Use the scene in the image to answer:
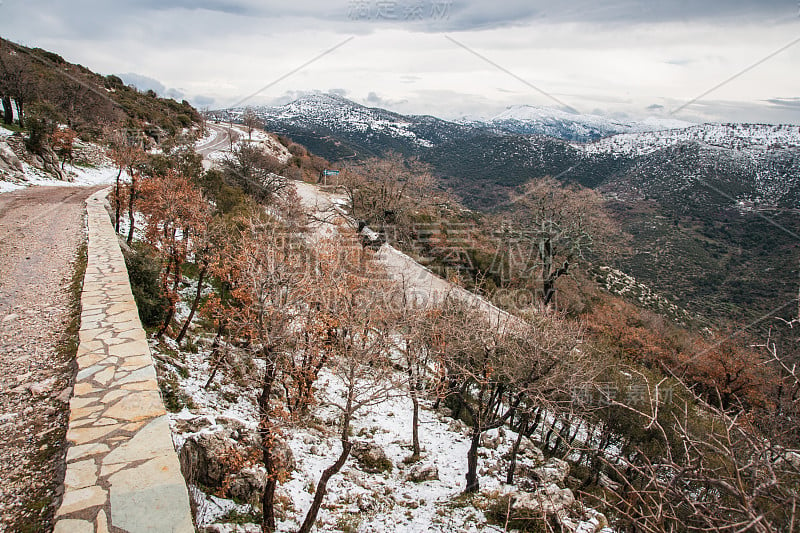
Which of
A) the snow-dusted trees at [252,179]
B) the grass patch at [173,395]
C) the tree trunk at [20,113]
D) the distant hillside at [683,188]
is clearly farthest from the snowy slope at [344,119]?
the grass patch at [173,395]

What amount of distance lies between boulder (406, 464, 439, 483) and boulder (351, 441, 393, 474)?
1.91 ft

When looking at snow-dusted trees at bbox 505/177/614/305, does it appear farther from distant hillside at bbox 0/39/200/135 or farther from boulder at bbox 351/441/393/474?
distant hillside at bbox 0/39/200/135

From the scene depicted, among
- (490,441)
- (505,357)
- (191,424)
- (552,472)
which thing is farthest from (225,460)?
(490,441)

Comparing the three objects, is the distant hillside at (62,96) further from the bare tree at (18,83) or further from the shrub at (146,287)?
the shrub at (146,287)

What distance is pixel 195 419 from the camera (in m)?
7.02

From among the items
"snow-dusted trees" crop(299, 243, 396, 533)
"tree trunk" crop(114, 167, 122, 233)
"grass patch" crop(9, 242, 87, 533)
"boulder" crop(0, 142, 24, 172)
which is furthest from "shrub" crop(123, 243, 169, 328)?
"boulder" crop(0, 142, 24, 172)

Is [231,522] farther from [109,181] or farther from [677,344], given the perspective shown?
[109,181]

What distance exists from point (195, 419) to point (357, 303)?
3809 mm

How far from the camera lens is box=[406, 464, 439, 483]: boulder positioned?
9.82 meters

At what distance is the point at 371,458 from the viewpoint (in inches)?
393

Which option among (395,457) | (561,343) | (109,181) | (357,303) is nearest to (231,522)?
(357,303)

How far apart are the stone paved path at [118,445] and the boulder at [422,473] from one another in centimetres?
755

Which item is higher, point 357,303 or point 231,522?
point 357,303

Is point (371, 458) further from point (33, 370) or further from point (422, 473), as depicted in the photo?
point (33, 370)
